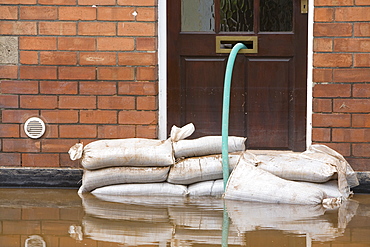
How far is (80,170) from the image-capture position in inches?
186

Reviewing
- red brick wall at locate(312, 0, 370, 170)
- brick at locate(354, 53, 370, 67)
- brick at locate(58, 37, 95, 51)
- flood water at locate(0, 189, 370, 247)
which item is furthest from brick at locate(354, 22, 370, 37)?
brick at locate(58, 37, 95, 51)

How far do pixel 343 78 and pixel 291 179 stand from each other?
2.77 feet

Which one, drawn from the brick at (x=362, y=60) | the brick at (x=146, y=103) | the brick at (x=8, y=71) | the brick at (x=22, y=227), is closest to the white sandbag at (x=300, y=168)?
the brick at (x=362, y=60)

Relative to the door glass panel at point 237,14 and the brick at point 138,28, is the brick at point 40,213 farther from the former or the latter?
the door glass panel at point 237,14

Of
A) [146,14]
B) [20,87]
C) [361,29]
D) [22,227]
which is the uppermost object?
[146,14]

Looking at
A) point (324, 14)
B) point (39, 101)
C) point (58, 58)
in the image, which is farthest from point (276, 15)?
point (39, 101)

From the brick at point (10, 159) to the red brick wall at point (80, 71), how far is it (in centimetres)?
10

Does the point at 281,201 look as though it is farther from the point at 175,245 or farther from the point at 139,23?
the point at 139,23

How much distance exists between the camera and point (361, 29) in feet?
14.7

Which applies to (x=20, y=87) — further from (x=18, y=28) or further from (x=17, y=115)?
(x=18, y=28)

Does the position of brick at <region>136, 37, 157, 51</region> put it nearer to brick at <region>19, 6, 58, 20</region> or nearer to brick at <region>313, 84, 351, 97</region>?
brick at <region>19, 6, 58, 20</region>

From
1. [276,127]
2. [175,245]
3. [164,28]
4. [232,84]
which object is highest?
[164,28]

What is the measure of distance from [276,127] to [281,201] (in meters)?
0.93

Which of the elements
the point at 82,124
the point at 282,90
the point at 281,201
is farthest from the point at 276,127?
the point at 82,124
